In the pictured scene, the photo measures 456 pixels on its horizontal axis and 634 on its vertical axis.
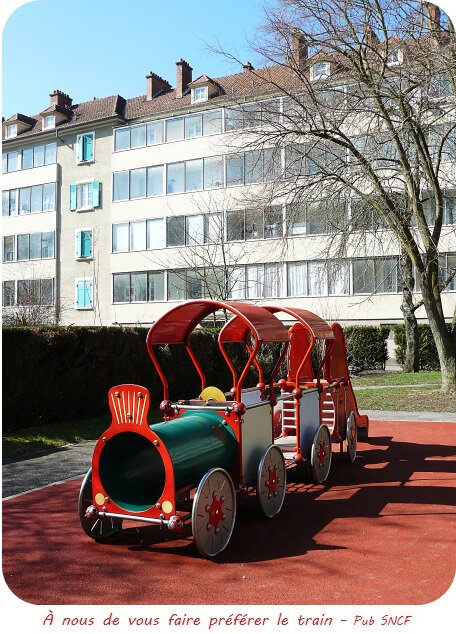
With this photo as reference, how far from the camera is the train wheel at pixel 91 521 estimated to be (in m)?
5.91

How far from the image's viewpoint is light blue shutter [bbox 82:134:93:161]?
140ft

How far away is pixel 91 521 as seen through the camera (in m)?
5.98

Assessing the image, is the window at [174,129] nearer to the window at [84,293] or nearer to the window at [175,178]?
the window at [175,178]

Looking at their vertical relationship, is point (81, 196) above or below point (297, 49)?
above

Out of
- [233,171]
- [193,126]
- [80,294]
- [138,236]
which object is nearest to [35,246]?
[80,294]

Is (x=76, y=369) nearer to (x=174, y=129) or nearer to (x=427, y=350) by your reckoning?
(x=427, y=350)

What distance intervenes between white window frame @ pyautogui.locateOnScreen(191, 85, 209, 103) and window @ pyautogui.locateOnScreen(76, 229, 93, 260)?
11.0 m

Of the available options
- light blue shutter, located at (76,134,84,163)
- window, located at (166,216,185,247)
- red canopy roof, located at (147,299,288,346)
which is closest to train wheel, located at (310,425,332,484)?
red canopy roof, located at (147,299,288,346)

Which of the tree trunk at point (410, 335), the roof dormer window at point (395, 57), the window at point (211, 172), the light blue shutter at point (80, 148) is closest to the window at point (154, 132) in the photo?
the window at point (211, 172)

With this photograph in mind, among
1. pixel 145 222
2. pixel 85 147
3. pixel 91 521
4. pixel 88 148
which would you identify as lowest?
pixel 91 521

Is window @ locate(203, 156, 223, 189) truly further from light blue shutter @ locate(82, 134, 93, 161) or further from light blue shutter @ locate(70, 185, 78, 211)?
light blue shutter @ locate(70, 185, 78, 211)

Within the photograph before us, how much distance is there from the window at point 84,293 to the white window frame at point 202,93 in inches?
528

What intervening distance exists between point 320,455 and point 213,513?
3.05m

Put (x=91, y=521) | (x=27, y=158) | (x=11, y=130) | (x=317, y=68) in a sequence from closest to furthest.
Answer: (x=91, y=521), (x=317, y=68), (x=27, y=158), (x=11, y=130)
